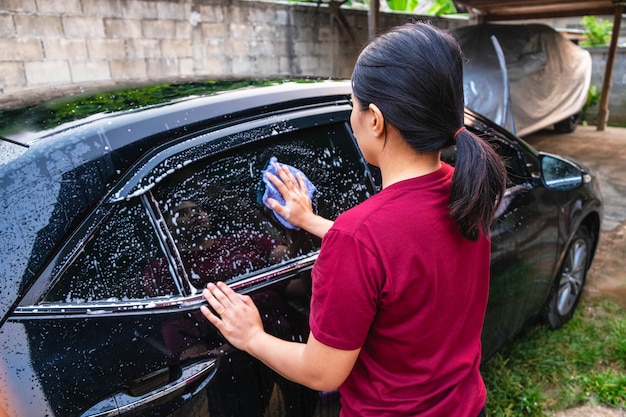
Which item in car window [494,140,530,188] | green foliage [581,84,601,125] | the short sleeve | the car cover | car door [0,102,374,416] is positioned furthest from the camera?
green foliage [581,84,601,125]

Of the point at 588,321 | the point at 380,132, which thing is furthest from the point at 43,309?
the point at 588,321

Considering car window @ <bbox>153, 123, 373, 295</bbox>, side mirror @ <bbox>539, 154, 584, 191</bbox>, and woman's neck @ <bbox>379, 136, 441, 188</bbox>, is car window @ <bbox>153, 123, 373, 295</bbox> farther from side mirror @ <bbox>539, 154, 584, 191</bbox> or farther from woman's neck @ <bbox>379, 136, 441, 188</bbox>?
side mirror @ <bbox>539, 154, 584, 191</bbox>

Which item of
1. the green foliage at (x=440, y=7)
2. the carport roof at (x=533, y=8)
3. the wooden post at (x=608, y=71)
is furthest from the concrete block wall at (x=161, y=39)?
the wooden post at (x=608, y=71)

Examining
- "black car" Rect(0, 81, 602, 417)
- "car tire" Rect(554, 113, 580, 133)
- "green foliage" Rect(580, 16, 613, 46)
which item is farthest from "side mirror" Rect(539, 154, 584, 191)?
"green foliage" Rect(580, 16, 613, 46)

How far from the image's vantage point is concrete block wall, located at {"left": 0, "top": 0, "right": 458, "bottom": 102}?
4.97 metres

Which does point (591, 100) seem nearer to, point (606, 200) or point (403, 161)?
point (606, 200)

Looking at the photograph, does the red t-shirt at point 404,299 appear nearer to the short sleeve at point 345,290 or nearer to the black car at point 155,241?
the short sleeve at point 345,290

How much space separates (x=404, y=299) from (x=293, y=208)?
59cm

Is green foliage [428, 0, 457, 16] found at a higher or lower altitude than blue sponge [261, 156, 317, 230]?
higher

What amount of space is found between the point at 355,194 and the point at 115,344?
956 mm

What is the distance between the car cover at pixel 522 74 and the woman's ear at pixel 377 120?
6.09 meters

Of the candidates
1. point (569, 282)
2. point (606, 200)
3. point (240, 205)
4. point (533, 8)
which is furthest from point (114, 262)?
point (533, 8)

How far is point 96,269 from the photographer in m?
1.20

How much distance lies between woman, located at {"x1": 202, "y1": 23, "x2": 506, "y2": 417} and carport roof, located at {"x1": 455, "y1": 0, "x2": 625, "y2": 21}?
9.12 meters
